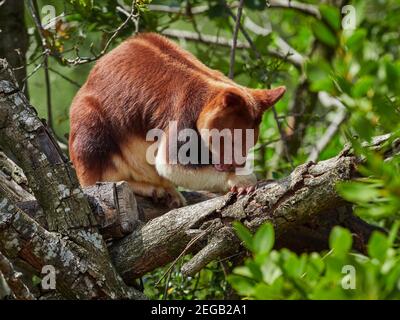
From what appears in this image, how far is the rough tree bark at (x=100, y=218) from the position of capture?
4938mm

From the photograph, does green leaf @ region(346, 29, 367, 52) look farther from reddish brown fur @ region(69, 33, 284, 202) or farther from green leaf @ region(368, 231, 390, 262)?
reddish brown fur @ region(69, 33, 284, 202)

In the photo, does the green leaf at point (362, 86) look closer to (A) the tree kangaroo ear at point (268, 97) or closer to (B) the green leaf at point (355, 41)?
(B) the green leaf at point (355, 41)

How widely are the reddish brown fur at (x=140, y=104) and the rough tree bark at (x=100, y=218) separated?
1.14 metres

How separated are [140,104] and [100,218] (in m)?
1.58

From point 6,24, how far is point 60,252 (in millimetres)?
3128

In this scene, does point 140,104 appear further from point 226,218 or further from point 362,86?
point 362,86

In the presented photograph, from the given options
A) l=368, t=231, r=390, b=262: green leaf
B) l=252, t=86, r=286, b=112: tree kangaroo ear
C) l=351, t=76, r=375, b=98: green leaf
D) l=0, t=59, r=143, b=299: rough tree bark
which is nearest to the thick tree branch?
l=0, t=59, r=143, b=299: rough tree bark

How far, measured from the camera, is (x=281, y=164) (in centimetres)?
820

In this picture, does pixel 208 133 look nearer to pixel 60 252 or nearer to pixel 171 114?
pixel 171 114

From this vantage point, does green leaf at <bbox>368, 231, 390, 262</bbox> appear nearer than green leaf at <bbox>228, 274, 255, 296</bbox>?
Yes

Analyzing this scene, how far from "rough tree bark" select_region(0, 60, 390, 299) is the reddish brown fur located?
3.75 ft

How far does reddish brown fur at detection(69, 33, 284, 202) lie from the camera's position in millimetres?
6543

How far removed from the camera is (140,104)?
6762mm
